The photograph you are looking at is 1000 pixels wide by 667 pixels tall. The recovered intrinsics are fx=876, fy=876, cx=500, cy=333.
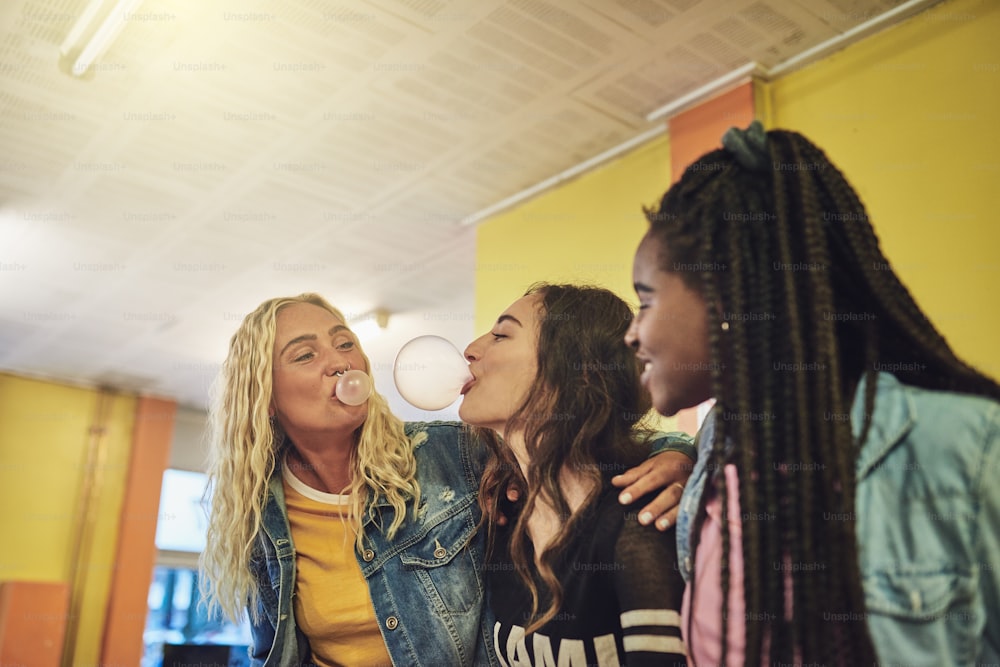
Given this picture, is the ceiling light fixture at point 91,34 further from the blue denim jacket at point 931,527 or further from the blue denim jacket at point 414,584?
the blue denim jacket at point 931,527

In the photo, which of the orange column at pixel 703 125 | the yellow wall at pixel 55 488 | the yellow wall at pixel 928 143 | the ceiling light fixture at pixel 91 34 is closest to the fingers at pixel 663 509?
the yellow wall at pixel 928 143

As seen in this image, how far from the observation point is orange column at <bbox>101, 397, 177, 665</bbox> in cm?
672

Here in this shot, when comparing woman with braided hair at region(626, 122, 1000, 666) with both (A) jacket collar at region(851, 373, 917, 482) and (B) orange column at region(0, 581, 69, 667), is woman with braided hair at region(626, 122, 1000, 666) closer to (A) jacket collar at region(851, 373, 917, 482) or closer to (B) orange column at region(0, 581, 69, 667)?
(A) jacket collar at region(851, 373, 917, 482)

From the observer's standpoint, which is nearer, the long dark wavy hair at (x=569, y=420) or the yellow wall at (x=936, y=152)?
the long dark wavy hair at (x=569, y=420)

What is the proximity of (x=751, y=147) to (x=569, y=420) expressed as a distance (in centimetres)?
48

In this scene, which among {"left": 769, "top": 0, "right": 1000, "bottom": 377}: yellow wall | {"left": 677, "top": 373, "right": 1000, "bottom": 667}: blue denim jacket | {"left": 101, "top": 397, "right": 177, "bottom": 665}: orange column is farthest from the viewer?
{"left": 101, "top": 397, "right": 177, "bottom": 665}: orange column

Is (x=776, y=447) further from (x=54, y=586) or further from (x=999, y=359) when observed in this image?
(x=54, y=586)

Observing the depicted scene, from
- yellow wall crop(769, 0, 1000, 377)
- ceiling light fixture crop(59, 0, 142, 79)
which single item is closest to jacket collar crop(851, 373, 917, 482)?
yellow wall crop(769, 0, 1000, 377)

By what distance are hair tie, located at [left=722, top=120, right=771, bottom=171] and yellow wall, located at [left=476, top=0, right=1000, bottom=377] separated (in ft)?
3.21

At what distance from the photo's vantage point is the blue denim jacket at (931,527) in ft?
2.84

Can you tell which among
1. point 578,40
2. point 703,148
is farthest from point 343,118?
point 703,148

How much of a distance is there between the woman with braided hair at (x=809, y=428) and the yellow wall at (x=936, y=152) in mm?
1414

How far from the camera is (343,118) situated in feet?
10.8

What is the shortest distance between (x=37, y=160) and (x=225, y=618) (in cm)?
287
